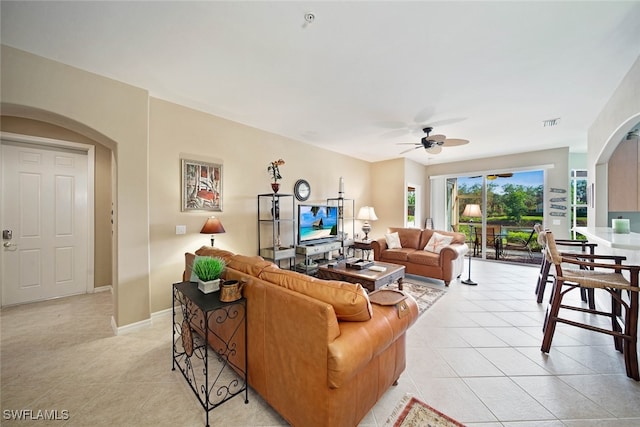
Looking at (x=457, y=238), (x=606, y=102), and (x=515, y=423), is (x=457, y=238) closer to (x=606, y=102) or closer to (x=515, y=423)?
(x=606, y=102)

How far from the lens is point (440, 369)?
199cm

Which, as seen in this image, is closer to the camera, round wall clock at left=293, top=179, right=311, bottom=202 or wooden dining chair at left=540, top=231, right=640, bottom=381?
wooden dining chair at left=540, top=231, right=640, bottom=381

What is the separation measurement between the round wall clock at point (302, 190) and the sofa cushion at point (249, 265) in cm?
272

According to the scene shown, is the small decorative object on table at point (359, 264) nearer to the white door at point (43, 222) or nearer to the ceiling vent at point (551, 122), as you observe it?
the ceiling vent at point (551, 122)

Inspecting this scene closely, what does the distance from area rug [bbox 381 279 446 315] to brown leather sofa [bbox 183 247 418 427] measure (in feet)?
5.98

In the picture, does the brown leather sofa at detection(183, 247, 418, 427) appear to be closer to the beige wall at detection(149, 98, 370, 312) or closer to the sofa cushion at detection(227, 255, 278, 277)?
the sofa cushion at detection(227, 255, 278, 277)

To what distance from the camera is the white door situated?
10.4 ft

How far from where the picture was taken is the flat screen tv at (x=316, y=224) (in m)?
4.38

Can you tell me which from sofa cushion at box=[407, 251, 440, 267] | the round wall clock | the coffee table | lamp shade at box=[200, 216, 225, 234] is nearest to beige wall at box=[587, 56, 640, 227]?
sofa cushion at box=[407, 251, 440, 267]

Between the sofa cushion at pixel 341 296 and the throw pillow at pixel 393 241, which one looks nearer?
the sofa cushion at pixel 341 296

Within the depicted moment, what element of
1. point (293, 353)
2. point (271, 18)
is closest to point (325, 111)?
point (271, 18)

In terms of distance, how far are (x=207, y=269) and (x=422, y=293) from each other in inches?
128

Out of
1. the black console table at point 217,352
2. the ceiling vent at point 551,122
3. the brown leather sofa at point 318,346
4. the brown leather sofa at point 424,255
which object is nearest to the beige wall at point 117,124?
the black console table at point 217,352

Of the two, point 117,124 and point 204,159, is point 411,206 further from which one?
point 117,124
